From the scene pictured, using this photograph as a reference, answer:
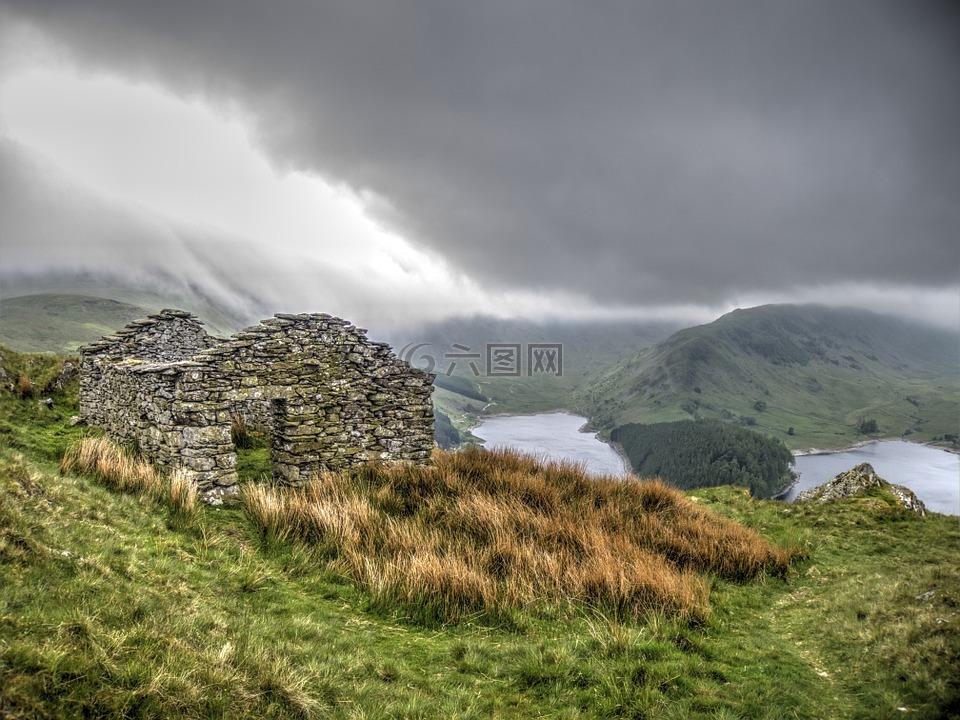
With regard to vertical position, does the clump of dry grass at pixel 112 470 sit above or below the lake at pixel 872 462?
above

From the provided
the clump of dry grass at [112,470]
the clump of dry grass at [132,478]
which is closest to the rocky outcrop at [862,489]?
the clump of dry grass at [132,478]

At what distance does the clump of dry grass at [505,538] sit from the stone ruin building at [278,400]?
0.79 meters

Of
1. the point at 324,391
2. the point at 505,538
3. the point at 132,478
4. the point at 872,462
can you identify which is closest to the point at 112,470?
the point at 132,478

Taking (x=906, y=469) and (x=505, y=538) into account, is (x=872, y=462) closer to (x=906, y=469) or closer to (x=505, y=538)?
(x=906, y=469)

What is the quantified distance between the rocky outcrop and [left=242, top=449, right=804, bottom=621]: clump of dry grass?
6.46 metres

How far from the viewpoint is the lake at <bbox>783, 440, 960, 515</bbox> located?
11075cm

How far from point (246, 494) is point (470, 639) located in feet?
18.1

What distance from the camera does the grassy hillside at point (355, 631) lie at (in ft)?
10.5

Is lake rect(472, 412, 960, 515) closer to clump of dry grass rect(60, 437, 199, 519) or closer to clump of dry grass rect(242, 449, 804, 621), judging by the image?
clump of dry grass rect(242, 449, 804, 621)

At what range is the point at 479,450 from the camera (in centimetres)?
1379

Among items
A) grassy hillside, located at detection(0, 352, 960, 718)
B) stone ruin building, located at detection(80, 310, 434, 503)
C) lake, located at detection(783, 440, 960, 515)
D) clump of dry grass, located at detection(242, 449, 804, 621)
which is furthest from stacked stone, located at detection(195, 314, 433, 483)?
lake, located at detection(783, 440, 960, 515)

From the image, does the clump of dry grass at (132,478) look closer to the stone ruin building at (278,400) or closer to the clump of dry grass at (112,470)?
the clump of dry grass at (112,470)

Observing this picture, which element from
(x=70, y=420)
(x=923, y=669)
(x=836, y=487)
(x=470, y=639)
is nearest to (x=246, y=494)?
(x=470, y=639)

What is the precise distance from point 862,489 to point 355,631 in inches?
671
